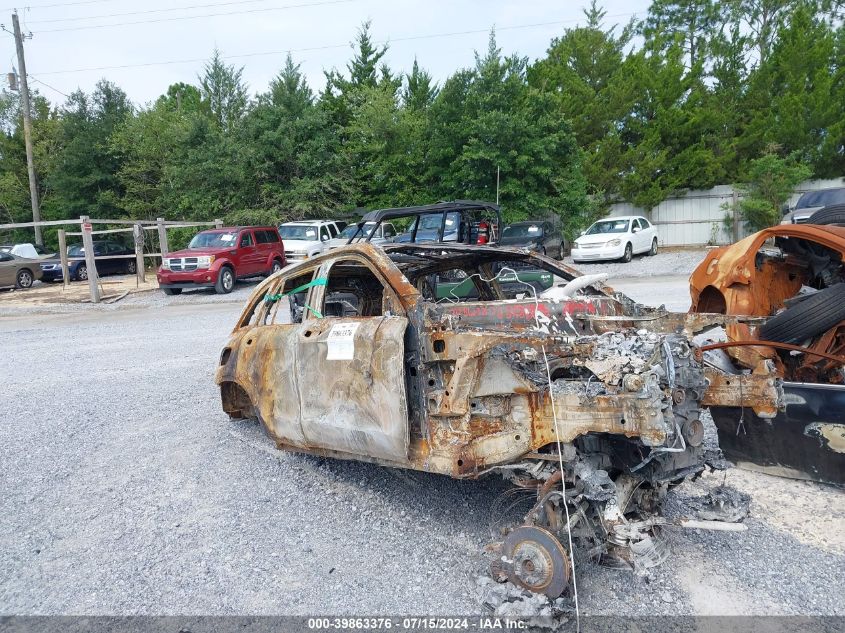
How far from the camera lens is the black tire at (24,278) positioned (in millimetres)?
22375

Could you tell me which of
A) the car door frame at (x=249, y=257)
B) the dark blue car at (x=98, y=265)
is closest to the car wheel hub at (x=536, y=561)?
the car door frame at (x=249, y=257)

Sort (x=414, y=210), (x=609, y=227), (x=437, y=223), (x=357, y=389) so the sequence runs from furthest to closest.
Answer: (x=609, y=227) < (x=437, y=223) < (x=414, y=210) < (x=357, y=389)

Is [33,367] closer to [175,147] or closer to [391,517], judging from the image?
[391,517]

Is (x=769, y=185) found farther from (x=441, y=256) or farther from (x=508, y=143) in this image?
(x=441, y=256)

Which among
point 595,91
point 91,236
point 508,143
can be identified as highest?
point 595,91

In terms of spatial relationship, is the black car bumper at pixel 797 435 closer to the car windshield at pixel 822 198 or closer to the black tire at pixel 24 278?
the car windshield at pixel 822 198

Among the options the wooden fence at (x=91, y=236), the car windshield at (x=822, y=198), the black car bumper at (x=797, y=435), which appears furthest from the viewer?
the wooden fence at (x=91, y=236)

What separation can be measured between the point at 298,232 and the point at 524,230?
754cm

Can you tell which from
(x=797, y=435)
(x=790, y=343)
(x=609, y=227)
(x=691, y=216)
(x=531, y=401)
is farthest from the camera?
(x=691, y=216)

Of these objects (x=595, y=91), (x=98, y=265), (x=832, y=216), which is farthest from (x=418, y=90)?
(x=832, y=216)

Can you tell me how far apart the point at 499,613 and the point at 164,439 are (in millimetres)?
3721

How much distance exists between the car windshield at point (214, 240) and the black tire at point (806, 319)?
Result: 16.3 m

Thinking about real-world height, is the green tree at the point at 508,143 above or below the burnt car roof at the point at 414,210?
above

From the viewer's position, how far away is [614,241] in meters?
20.5
